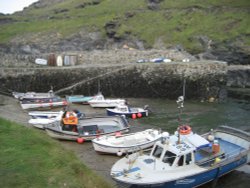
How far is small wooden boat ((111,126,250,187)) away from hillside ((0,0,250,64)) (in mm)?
47731

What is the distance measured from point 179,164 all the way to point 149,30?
63.9 metres

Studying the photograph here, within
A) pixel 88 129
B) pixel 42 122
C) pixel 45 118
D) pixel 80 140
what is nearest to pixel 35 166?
pixel 80 140

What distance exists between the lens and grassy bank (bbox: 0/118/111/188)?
40.5 feet

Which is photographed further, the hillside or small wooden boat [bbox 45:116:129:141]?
the hillside

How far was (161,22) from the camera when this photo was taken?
81.8 m

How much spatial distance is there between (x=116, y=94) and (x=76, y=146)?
21.8 meters

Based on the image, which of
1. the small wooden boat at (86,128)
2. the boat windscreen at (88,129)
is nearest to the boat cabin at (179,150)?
the small wooden boat at (86,128)

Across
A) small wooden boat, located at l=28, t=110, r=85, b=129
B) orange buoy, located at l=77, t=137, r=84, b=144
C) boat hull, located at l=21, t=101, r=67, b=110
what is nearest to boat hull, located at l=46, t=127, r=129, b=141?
orange buoy, located at l=77, t=137, r=84, b=144

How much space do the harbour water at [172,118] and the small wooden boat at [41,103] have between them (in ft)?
3.04

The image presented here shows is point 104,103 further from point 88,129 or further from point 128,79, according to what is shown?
point 88,129

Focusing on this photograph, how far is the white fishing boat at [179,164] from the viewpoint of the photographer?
15.4 metres

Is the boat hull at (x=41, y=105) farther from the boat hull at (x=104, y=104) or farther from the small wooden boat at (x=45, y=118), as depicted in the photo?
the small wooden boat at (x=45, y=118)

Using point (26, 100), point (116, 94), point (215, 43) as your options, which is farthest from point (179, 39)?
point (26, 100)

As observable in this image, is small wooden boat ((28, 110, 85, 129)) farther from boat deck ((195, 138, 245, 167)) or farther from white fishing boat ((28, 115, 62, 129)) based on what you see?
boat deck ((195, 138, 245, 167))
